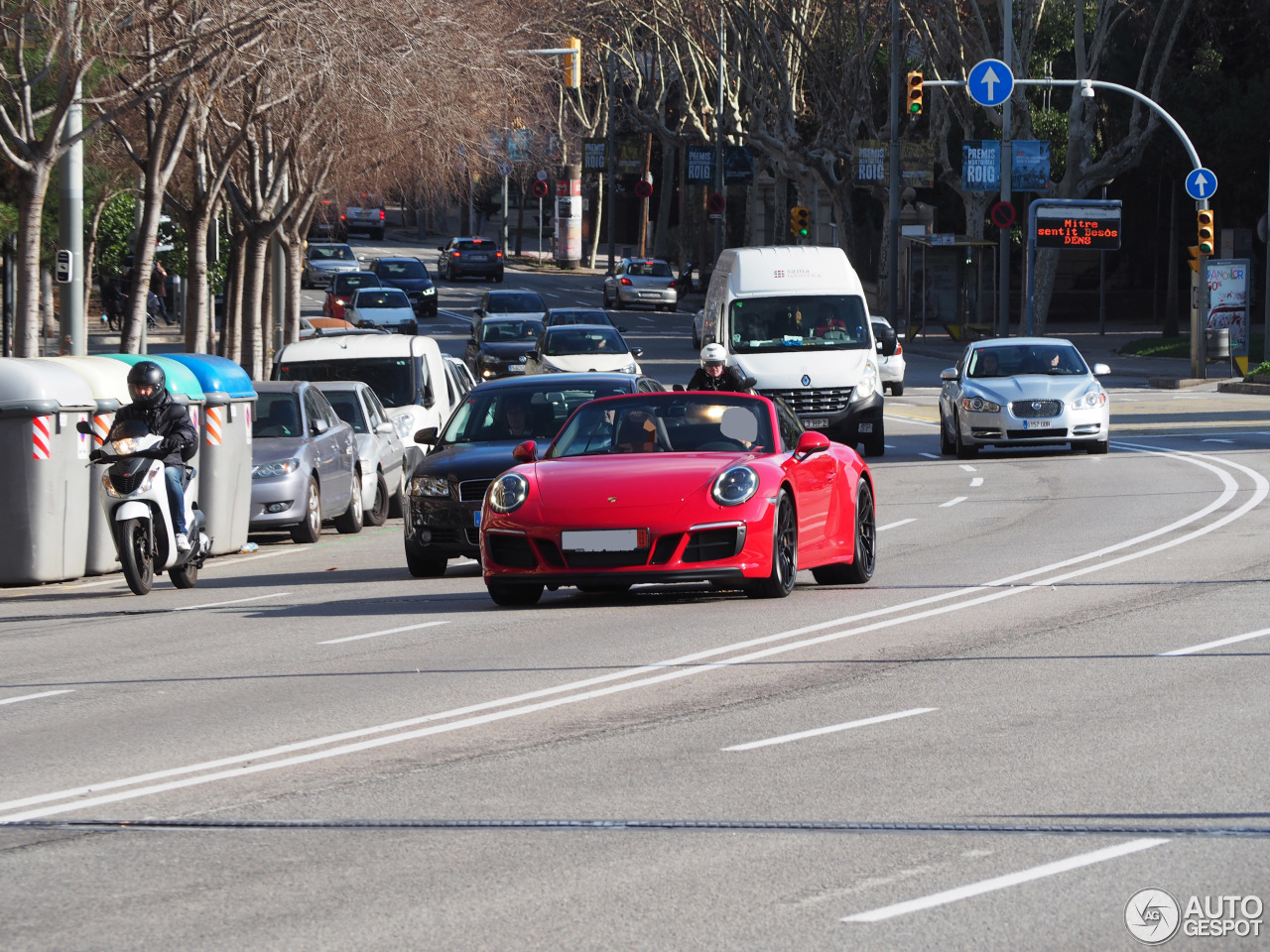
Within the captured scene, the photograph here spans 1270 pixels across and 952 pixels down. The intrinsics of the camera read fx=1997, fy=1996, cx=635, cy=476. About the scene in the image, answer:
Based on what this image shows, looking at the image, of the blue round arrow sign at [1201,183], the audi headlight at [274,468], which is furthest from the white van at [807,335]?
the blue round arrow sign at [1201,183]

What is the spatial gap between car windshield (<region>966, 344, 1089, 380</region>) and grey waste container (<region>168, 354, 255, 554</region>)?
12621mm

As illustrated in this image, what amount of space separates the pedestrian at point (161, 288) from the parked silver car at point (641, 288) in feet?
54.0

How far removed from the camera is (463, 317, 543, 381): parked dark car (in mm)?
41812

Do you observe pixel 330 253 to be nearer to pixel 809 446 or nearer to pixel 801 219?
pixel 801 219

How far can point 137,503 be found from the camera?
14.2 meters

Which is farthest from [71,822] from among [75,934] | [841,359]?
[841,359]

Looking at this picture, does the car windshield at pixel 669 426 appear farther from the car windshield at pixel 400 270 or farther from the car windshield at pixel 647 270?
the car windshield at pixel 647 270

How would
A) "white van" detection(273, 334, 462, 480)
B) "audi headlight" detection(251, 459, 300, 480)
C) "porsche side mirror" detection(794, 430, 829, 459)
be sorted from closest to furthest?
"porsche side mirror" detection(794, 430, 829, 459) → "audi headlight" detection(251, 459, 300, 480) → "white van" detection(273, 334, 462, 480)

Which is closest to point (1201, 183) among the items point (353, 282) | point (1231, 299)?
point (1231, 299)

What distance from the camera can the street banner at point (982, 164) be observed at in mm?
53125

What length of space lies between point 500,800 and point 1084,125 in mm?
48550

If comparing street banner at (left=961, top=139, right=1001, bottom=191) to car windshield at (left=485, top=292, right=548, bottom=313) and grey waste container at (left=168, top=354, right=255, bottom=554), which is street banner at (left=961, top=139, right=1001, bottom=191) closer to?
car windshield at (left=485, top=292, right=548, bottom=313)

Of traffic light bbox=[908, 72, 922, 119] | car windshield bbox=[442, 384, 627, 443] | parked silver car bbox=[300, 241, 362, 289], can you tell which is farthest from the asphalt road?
parked silver car bbox=[300, 241, 362, 289]

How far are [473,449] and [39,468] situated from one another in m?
3.28
